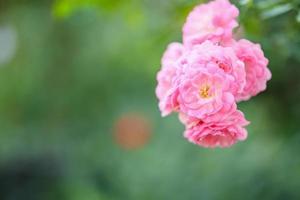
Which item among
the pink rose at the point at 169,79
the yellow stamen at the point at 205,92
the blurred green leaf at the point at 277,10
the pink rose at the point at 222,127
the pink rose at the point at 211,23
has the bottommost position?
the pink rose at the point at 222,127

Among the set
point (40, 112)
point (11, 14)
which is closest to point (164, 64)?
point (40, 112)

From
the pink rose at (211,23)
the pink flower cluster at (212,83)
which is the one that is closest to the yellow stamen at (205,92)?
the pink flower cluster at (212,83)

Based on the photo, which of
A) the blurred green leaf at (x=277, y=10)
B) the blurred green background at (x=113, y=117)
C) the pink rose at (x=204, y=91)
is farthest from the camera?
the blurred green background at (x=113, y=117)

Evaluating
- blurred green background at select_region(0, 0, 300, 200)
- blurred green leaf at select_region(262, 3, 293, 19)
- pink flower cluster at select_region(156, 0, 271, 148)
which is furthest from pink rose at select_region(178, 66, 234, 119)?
blurred green background at select_region(0, 0, 300, 200)

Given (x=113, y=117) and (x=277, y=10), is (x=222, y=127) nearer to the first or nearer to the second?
(x=277, y=10)

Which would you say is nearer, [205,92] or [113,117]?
[205,92]

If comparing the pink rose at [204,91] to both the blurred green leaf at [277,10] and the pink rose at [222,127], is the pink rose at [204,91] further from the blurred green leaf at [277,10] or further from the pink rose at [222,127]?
the blurred green leaf at [277,10]

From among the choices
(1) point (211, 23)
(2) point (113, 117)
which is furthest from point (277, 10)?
(2) point (113, 117)
